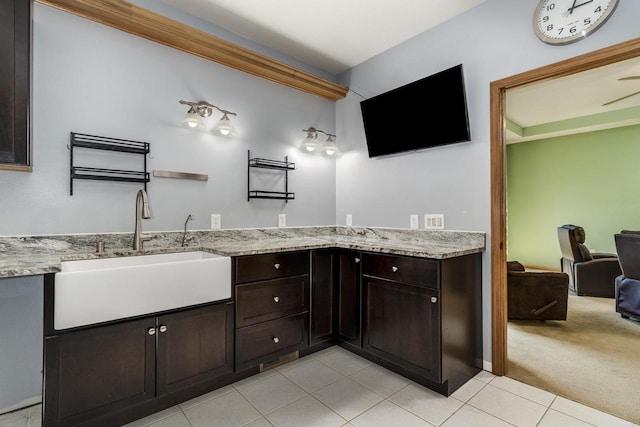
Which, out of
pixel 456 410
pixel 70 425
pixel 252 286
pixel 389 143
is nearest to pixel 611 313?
pixel 456 410

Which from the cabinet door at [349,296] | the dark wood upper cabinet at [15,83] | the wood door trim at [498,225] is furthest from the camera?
the cabinet door at [349,296]

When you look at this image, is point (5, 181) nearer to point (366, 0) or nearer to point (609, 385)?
point (366, 0)

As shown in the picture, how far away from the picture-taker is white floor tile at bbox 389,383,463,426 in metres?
1.73

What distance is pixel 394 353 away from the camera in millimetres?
2135

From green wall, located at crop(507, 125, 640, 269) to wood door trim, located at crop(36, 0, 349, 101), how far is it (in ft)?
16.3

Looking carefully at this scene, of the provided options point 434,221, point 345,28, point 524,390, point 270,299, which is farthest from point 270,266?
point 345,28

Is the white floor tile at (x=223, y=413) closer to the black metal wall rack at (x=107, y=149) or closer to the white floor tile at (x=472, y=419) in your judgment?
the white floor tile at (x=472, y=419)

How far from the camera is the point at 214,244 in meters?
2.48

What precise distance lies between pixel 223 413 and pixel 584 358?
2.69 m

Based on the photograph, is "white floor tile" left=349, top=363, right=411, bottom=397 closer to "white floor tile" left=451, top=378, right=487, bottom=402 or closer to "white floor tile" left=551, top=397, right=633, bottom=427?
"white floor tile" left=451, top=378, right=487, bottom=402

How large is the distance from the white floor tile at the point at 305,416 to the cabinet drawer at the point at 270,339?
39 cm

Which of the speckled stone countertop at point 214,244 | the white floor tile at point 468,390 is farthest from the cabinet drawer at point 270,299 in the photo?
the white floor tile at point 468,390

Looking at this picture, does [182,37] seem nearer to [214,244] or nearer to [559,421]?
[214,244]

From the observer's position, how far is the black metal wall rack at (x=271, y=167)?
8.95ft
